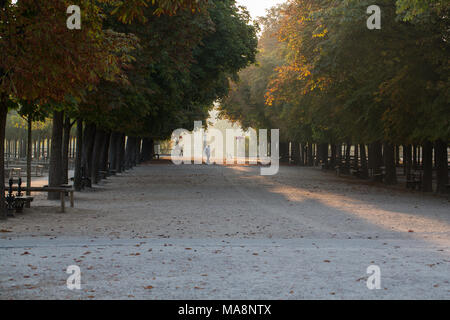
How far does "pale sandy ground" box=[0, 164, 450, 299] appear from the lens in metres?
7.84

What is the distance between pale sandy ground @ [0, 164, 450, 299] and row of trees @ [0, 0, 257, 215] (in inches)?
113

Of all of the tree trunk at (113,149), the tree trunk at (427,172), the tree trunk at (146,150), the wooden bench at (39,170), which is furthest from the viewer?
the tree trunk at (146,150)

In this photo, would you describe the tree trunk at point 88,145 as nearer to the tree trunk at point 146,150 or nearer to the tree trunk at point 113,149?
the tree trunk at point 113,149

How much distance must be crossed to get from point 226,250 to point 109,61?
5.28m

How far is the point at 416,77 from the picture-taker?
24.1 metres

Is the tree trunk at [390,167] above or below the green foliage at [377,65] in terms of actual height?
below

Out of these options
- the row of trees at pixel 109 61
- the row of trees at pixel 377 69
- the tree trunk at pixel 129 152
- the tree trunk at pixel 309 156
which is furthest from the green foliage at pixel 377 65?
the tree trunk at pixel 309 156

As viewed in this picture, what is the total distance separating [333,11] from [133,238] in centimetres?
1296

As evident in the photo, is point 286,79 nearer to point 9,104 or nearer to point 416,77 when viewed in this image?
point 416,77

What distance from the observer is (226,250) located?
11086 millimetres

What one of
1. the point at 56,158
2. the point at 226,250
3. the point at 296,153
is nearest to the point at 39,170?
the point at 56,158

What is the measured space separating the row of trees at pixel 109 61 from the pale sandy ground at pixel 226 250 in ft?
9.38

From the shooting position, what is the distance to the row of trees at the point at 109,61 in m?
13.0
